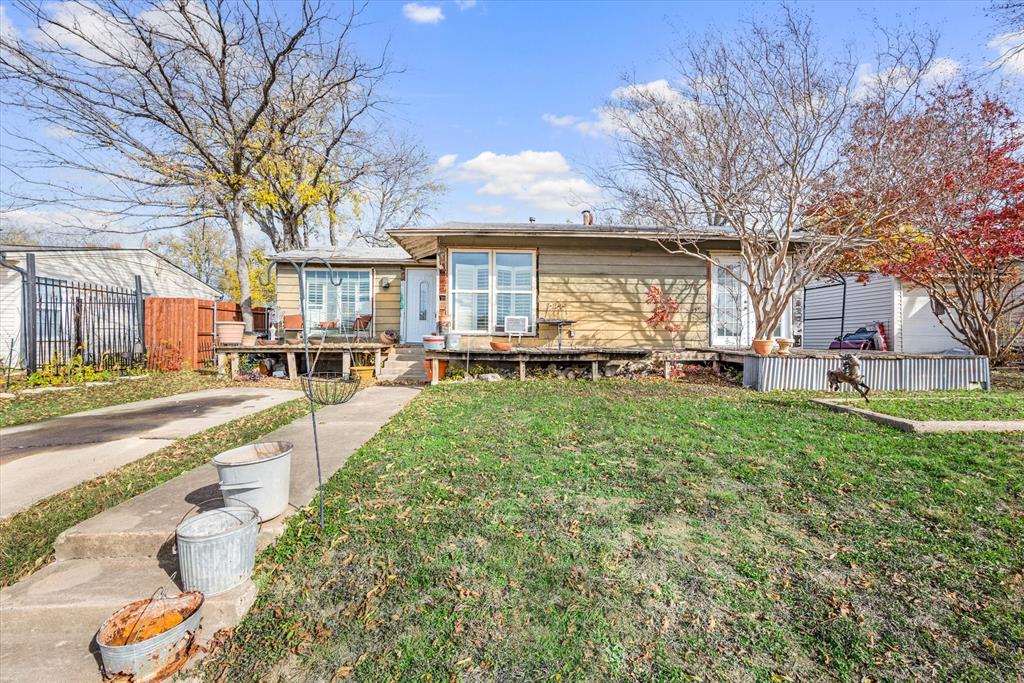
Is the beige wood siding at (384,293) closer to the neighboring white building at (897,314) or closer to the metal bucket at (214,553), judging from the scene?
the metal bucket at (214,553)

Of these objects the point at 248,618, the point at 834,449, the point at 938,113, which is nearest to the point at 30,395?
the point at 248,618

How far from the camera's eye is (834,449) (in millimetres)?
4309

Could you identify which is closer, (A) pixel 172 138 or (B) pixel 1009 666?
(B) pixel 1009 666

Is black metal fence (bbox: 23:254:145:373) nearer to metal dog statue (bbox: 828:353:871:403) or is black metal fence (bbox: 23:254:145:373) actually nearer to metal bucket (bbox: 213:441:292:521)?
metal bucket (bbox: 213:441:292:521)

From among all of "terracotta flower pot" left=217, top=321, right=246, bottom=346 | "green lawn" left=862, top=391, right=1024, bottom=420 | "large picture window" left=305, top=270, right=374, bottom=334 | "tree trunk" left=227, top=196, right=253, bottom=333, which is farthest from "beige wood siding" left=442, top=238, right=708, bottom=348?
"tree trunk" left=227, top=196, right=253, bottom=333

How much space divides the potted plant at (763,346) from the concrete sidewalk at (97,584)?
7658 mm

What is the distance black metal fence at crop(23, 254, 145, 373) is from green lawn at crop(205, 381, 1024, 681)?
8.94 meters

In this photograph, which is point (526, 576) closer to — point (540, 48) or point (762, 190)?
point (762, 190)

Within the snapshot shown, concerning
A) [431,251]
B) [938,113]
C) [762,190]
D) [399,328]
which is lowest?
[399,328]

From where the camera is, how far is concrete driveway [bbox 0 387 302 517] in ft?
12.6

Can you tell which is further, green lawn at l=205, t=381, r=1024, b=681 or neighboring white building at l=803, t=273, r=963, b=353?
neighboring white building at l=803, t=273, r=963, b=353

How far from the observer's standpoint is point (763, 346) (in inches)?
324

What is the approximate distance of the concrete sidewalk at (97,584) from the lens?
201cm

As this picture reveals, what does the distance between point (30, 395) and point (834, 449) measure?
11.5 metres
